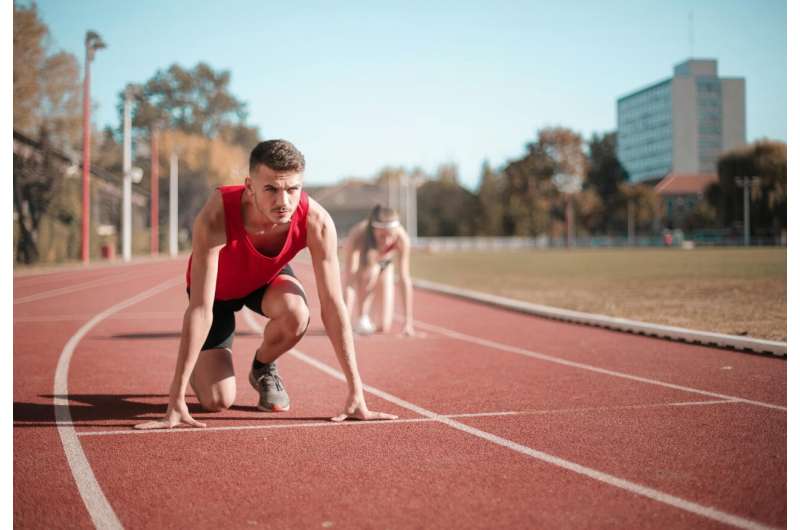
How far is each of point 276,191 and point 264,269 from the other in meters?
0.97

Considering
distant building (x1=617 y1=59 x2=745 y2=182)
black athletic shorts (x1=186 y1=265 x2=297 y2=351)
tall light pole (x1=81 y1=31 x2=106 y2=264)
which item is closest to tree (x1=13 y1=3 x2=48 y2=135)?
tall light pole (x1=81 y1=31 x2=106 y2=264)

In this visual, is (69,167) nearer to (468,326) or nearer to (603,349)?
(468,326)

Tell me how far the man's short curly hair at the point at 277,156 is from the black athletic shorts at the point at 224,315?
1.56 m

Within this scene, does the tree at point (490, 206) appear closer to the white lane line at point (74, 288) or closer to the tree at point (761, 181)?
the white lane line at point (74, 288)

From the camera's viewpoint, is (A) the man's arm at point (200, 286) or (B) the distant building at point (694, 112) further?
(B) the distant building at point (694, 112)

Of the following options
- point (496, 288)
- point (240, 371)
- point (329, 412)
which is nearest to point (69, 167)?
point (496, 288)

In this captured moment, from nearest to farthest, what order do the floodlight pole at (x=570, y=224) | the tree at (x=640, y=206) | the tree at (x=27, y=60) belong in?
the tree at (x=27, y=60), the tree at (x=640, y=206), the floodlight pole at (x=570, y=224)

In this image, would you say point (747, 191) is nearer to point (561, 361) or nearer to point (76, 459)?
point (561, 361)

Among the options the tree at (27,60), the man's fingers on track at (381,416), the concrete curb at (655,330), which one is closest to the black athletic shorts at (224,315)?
the man's fingers on track at (381,416)

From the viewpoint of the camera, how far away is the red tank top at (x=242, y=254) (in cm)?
505

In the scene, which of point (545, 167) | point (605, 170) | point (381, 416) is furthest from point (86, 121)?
point (605, 170)

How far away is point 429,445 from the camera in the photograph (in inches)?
189

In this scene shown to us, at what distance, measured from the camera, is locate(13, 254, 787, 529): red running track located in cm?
358
